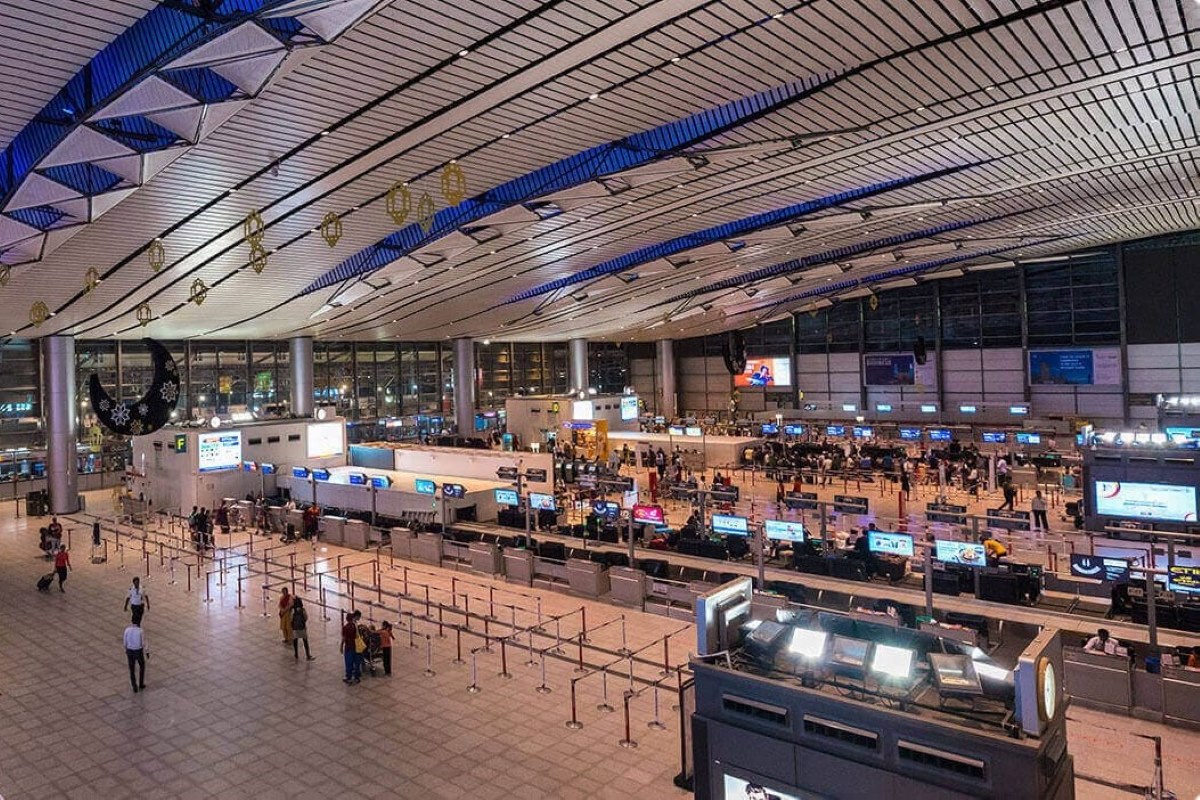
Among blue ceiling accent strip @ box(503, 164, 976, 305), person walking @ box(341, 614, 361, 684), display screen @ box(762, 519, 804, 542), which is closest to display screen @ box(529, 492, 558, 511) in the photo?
display screen @ box(762, 519, 804, 542)

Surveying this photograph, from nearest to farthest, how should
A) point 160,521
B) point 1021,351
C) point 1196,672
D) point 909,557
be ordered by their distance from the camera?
point 1196,672 → point 909,557 → point 160,521 → point 1021,351

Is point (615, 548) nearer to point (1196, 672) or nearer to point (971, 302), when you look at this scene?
point (1196, 672)

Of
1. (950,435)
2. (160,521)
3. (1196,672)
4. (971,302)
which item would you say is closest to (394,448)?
(160,521)

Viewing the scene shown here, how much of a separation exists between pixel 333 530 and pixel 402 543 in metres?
3.26

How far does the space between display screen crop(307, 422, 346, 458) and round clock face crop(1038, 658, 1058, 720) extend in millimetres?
29817

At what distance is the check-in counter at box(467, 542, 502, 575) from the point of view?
Result: 18.2 meters

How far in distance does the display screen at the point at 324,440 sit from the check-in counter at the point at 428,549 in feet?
44.7

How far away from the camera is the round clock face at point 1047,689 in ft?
17.6

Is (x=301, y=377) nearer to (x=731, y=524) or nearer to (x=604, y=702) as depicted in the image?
(x=731, y=524)

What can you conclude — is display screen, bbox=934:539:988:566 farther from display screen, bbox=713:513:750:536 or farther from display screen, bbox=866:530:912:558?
display screen, bbox=713:513:750:536

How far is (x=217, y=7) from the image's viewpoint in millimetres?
9711

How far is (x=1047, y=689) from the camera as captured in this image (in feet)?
18.1

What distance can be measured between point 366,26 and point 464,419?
3396 cm

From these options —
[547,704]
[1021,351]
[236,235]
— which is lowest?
[547,704]
